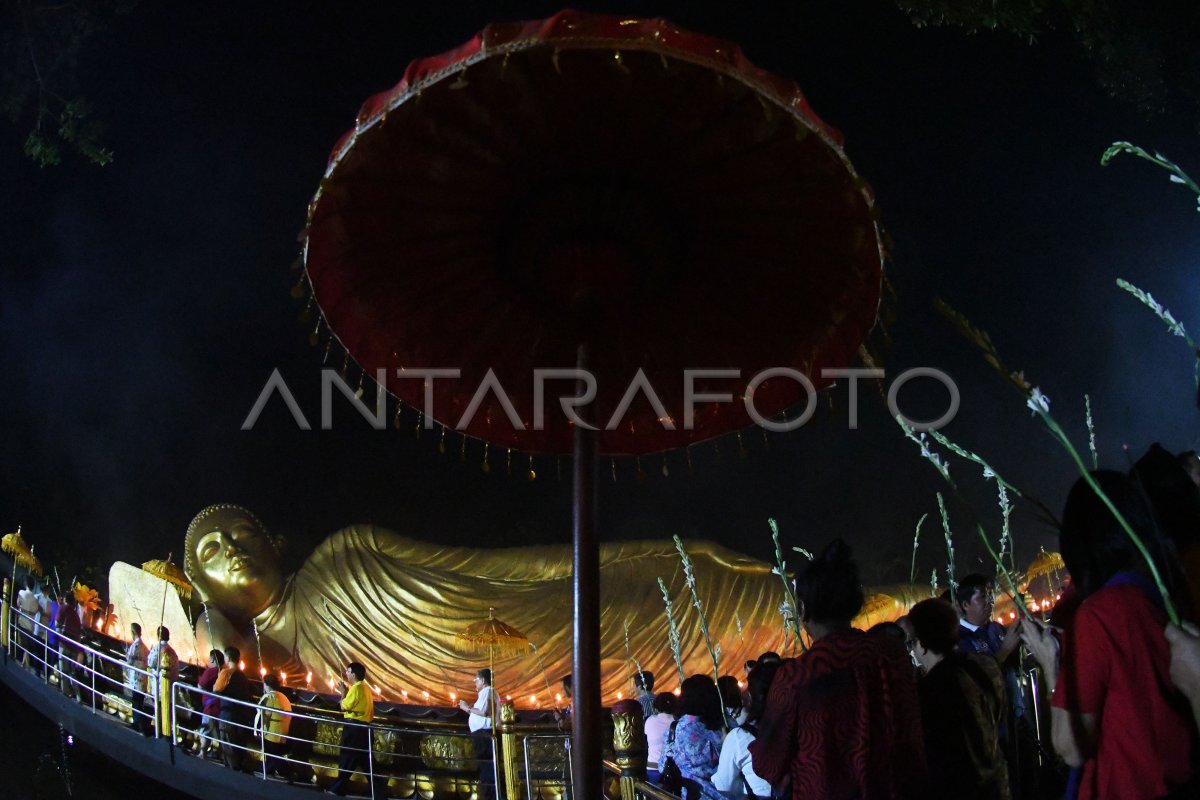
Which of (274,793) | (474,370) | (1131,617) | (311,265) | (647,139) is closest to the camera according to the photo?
(1131,617)

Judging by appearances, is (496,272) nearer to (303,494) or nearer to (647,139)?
(647,139)

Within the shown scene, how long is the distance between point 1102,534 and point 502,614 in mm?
5760

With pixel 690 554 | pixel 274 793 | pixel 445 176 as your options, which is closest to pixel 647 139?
pixel 445 176

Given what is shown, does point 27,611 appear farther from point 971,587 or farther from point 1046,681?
point 1046,681

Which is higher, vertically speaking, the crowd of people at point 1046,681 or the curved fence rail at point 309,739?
the crowd of people at point 1046,681

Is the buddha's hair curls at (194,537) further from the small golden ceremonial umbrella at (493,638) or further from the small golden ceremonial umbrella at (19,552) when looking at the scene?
the small golden ceremonial umbrella at (493,638)

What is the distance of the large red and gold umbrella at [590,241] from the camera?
1280 millimetres

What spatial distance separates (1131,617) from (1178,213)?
25.4 ft

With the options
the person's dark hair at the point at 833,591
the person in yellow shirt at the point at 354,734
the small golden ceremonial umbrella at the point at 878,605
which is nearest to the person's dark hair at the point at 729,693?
the person's dark hair at the point at 833,591

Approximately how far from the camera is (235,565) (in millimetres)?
6688

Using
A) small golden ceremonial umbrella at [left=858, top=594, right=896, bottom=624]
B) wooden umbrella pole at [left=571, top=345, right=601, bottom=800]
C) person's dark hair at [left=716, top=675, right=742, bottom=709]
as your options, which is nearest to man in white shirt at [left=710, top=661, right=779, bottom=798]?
wooden umbrella pole at [left=571, top=345, right=601, bottom=800]

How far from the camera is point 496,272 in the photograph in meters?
1.62

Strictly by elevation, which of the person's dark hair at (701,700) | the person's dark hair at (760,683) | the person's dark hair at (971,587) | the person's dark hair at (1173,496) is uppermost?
the person's dark hair at (1173,496)

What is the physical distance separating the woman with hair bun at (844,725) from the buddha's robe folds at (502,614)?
5.16 m
